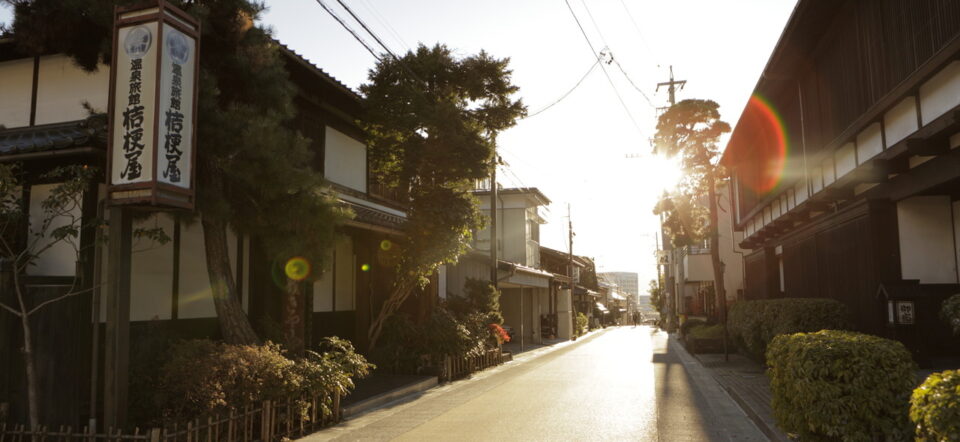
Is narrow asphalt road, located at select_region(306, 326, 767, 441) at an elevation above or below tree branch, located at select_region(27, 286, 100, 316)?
below

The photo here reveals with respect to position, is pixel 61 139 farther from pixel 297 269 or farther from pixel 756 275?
pixel 756 275

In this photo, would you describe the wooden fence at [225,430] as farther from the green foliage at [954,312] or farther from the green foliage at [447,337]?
the green foliage at [954,312]

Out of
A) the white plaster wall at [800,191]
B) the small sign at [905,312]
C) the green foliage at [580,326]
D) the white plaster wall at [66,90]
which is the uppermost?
the white plaster wall at [66,90]

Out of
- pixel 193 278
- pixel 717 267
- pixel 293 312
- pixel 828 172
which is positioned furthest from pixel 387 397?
pixel 717 267

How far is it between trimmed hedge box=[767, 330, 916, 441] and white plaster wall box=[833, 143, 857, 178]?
18.5 ft

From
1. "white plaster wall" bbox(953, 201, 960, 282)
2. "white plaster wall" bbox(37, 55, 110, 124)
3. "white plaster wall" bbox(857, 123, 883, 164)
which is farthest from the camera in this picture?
"white plaster wall" bbox(37, 55, 110, 124)

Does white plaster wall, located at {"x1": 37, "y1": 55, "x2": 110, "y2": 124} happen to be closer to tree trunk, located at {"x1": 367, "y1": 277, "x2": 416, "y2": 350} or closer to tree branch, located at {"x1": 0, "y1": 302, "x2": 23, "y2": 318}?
tree branch, located at {"x1": 0, "y1": 302, "x2": 23, "y2": 318}

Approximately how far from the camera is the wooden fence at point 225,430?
6.93 metres

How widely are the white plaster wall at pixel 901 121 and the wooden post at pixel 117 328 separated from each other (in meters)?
10.5

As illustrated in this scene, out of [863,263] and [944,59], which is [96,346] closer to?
[944,59]

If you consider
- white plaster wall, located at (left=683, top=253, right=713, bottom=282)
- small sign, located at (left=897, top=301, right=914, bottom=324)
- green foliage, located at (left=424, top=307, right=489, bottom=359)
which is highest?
white plaster wall, located at (left=683, top=253, right=713, bottom=282)

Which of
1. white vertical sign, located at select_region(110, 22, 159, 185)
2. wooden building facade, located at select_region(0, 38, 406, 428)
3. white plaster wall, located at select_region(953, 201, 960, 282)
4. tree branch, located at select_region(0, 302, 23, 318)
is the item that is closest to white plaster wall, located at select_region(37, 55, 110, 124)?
wooden building facade, located at select_region(0, 38, 406, 428)

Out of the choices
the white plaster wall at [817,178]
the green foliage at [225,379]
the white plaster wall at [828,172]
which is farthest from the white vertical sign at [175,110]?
the white plaster wall at [817,178]

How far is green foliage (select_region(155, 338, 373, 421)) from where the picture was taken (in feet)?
25.1
